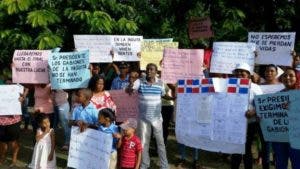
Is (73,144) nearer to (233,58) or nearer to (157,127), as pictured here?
(157,127)

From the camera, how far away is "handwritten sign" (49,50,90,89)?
9203mm

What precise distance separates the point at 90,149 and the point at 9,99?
2.62 meters

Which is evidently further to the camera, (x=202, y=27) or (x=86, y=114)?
(x=202, y=27)

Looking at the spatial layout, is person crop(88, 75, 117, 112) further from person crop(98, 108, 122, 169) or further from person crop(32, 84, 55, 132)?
person crop(32, 84, 55, 132)

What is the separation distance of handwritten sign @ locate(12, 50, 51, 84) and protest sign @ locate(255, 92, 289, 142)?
12.5 ft

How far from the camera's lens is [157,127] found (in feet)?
29.7

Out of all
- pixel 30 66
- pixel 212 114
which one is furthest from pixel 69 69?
pixel 212 114

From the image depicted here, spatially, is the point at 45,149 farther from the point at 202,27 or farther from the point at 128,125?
the point at 202,27

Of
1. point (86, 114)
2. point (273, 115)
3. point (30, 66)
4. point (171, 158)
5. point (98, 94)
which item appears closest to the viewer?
point (273, 115)

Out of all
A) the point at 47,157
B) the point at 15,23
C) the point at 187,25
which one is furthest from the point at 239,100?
the point at 187,25

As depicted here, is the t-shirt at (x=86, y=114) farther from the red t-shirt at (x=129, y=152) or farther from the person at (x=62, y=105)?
the person at (x=62, y=105)

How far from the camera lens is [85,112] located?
7984mm

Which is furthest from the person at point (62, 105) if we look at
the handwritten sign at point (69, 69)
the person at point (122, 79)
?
the person at point (122, 79)

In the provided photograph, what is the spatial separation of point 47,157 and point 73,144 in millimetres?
955
